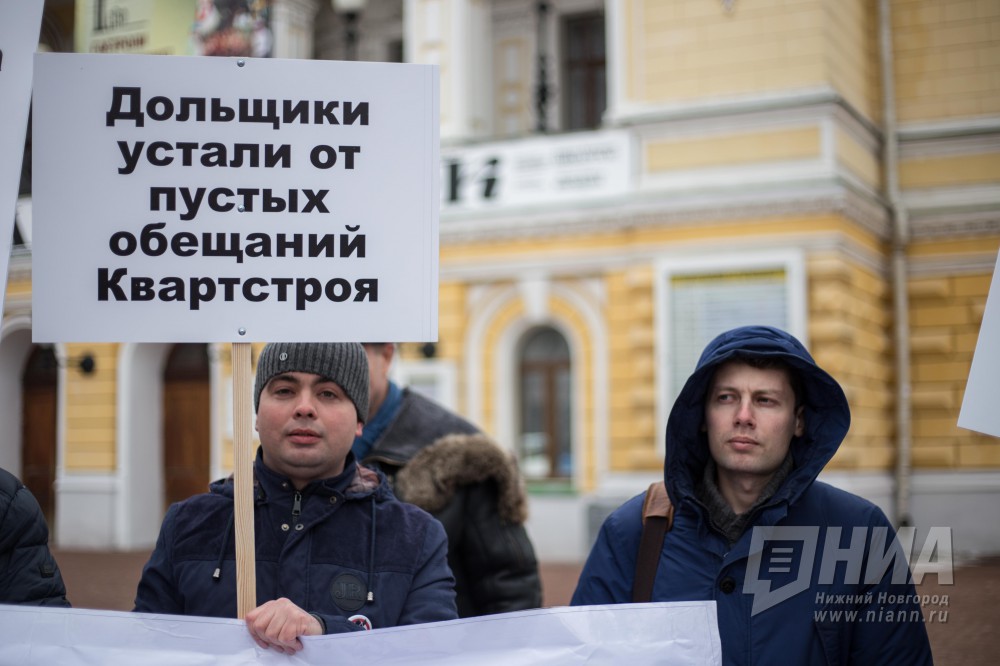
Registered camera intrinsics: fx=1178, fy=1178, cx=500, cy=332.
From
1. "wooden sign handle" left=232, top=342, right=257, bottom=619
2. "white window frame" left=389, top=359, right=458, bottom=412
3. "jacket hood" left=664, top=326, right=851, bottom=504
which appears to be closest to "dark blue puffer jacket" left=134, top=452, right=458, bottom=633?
"wooden sign handle" left=232, top=342, right=257, bottom=619

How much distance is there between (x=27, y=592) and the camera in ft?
8.55

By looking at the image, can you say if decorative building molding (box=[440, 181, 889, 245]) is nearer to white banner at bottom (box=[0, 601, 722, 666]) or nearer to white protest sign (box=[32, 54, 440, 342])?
white protest sign (box=[32, 54, 440, 342])

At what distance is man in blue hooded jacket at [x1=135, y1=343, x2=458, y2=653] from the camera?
A: 8.82 ft

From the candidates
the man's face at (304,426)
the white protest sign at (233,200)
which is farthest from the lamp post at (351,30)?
the man's face at (304,426)

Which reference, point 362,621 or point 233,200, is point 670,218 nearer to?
point 233,200

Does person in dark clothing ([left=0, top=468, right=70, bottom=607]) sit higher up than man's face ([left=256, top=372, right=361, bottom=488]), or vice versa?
man's face ([left=256, top=372, right=361, bottom=488])

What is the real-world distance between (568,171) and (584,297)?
153 cm

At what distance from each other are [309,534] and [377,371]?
1.22 m

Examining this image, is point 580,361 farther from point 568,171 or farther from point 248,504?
point 248,504

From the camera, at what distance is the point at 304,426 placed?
2740 mm

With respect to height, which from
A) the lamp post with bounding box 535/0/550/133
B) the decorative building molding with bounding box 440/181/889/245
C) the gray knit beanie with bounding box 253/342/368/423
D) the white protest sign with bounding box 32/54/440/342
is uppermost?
the lamp post with bounding box 535/0/550/133

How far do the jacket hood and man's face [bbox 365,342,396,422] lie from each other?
4.13 feet

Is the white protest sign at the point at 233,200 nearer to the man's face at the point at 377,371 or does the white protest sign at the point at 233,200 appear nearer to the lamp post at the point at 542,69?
the man's face at the point at 377,371

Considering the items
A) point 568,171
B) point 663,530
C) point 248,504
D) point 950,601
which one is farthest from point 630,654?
point 568,171
